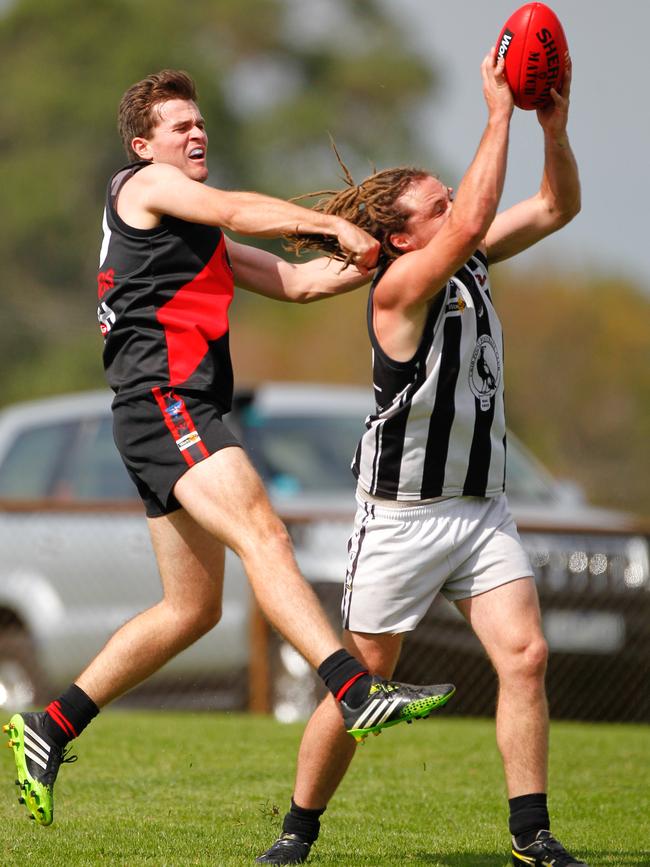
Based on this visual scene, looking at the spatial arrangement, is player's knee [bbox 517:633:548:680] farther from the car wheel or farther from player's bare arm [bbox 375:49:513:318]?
the car wheel

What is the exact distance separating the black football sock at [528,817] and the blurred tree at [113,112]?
119 feet

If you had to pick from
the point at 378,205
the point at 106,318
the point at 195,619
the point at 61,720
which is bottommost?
the point at 61,720

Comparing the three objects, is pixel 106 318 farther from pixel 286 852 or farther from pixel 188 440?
pixel 286 852

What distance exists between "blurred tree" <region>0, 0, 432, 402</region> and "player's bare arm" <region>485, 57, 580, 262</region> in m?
35.6

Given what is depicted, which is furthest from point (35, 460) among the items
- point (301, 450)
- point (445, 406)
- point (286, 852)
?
point (445, 406)

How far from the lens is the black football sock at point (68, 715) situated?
5145 mm

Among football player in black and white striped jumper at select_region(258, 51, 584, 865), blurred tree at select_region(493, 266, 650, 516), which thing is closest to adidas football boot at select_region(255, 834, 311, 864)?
football player in black and white striped jumper at select_region(258, 51, 584, 865)

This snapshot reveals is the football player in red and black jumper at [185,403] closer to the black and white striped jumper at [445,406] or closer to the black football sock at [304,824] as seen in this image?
the black and white striped jumper at [445,406]

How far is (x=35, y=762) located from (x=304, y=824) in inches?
36.0

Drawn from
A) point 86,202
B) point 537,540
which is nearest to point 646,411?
A: point 86,202

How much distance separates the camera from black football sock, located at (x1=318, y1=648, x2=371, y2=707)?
4.44 metres

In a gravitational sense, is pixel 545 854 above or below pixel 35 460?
below

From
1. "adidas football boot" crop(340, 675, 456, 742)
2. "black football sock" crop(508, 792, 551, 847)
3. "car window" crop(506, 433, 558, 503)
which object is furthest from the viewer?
"car window" crop(506, 433, 558, 503)

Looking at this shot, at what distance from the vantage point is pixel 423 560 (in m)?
4.82
